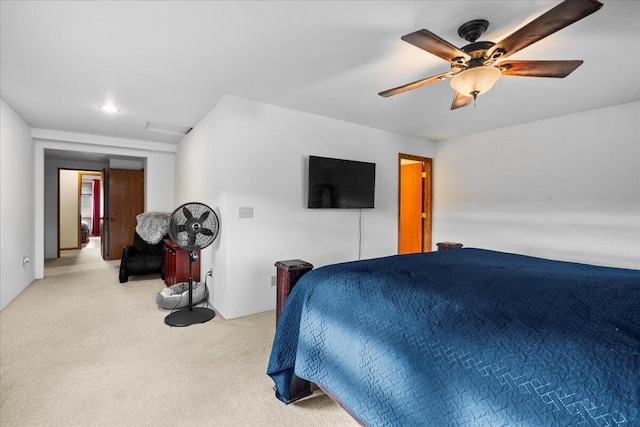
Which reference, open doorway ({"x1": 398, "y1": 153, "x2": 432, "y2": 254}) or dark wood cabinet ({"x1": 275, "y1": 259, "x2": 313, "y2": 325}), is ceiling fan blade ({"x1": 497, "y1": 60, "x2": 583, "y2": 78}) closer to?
dark wood cabinet ({"x1": 275, "y1": 259, "x2": 313, "y2": 325})

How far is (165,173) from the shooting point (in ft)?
18.2

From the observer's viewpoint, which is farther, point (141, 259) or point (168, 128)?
point (141, 259)

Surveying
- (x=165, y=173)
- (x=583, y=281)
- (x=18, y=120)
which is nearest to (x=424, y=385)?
(x=583, y=281)

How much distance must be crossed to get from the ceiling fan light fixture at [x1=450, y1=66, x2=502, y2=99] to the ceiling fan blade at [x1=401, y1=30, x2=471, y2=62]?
10cm

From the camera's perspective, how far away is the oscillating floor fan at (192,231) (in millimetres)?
2979

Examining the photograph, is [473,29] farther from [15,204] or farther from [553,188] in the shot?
[15,204]

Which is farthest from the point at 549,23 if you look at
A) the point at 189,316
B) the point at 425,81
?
the point at 189,316

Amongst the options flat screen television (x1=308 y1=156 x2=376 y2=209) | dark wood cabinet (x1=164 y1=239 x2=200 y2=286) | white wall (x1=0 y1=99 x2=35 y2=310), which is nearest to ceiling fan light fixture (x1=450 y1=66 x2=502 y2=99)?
flat screen television (x1=308 y1=156 x2=376 y2=209)

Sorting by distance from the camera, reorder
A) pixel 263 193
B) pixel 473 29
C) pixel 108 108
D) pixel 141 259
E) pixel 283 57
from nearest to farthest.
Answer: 1. pixel 473 29
2. pixel 283 57
3. pixel 263 193
4. pixel 108 108
5. pixel 141 259

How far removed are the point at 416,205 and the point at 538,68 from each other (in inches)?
133

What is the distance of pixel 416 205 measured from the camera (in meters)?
5.16

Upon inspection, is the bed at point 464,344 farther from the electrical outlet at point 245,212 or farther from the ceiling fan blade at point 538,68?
the electrical outlet at point 245,212

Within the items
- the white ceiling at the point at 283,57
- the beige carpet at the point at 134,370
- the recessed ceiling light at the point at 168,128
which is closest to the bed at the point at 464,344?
the beige carpet at the point at 134,370

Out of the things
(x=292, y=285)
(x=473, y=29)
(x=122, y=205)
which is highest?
(x=473, y=29)
